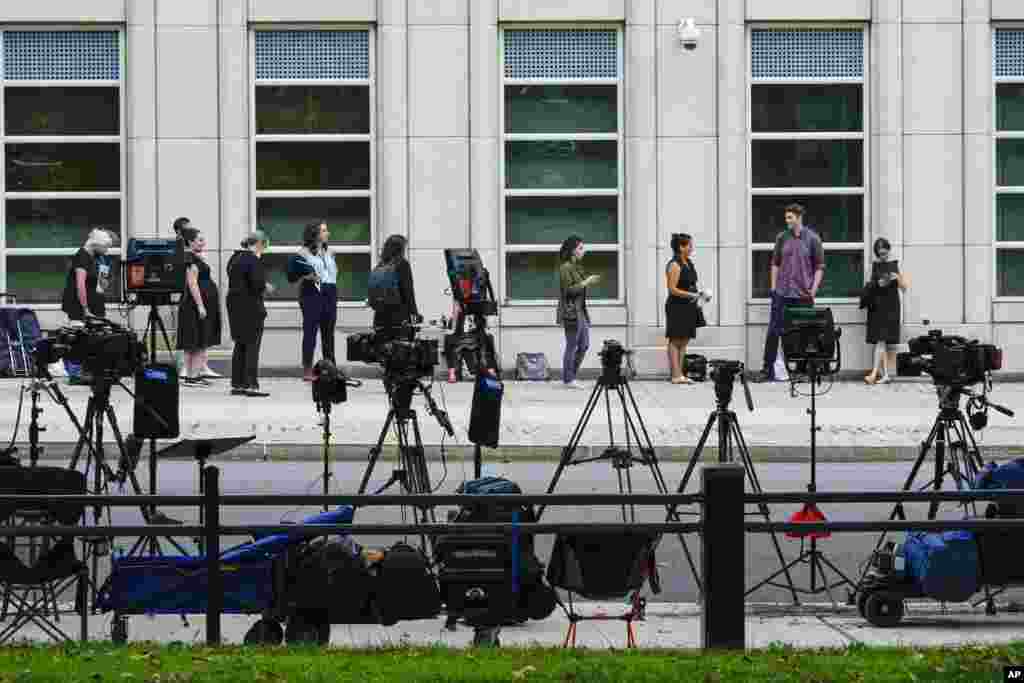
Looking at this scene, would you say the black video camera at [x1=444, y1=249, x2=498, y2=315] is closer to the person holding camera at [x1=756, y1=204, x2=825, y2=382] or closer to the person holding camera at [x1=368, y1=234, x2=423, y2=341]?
the person holding camera at [x1=368, y1=234, x2=423, y2=341]

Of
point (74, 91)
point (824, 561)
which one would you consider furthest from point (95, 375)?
point (74, 91)

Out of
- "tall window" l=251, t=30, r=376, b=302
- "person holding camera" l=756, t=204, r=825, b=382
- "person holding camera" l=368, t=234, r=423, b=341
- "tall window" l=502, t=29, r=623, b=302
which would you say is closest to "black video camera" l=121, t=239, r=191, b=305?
"person holding camera" l=368, t=234, r=423, b=341

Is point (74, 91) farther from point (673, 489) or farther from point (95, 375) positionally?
point (95, 375)

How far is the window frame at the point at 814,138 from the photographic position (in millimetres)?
26734

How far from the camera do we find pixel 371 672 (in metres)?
8.19

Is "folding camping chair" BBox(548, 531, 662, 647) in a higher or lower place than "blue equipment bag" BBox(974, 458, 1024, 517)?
lower

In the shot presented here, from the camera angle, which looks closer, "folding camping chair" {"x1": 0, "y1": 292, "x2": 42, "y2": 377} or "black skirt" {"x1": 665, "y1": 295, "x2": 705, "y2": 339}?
"black skirt" {"x1": 665, "y1": 295, "x2": 705, "y2": 339}

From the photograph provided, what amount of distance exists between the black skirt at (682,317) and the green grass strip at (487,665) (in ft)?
52.0

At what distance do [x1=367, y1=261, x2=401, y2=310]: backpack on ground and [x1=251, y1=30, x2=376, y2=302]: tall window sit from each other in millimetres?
5740

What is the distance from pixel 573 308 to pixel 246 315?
13.0 ft

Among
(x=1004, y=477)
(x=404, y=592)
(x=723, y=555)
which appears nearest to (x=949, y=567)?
(x=1004, y=477)

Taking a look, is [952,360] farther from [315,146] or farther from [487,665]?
[315,146]

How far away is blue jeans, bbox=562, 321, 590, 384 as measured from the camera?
24.6 m

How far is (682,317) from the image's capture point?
2483cm
